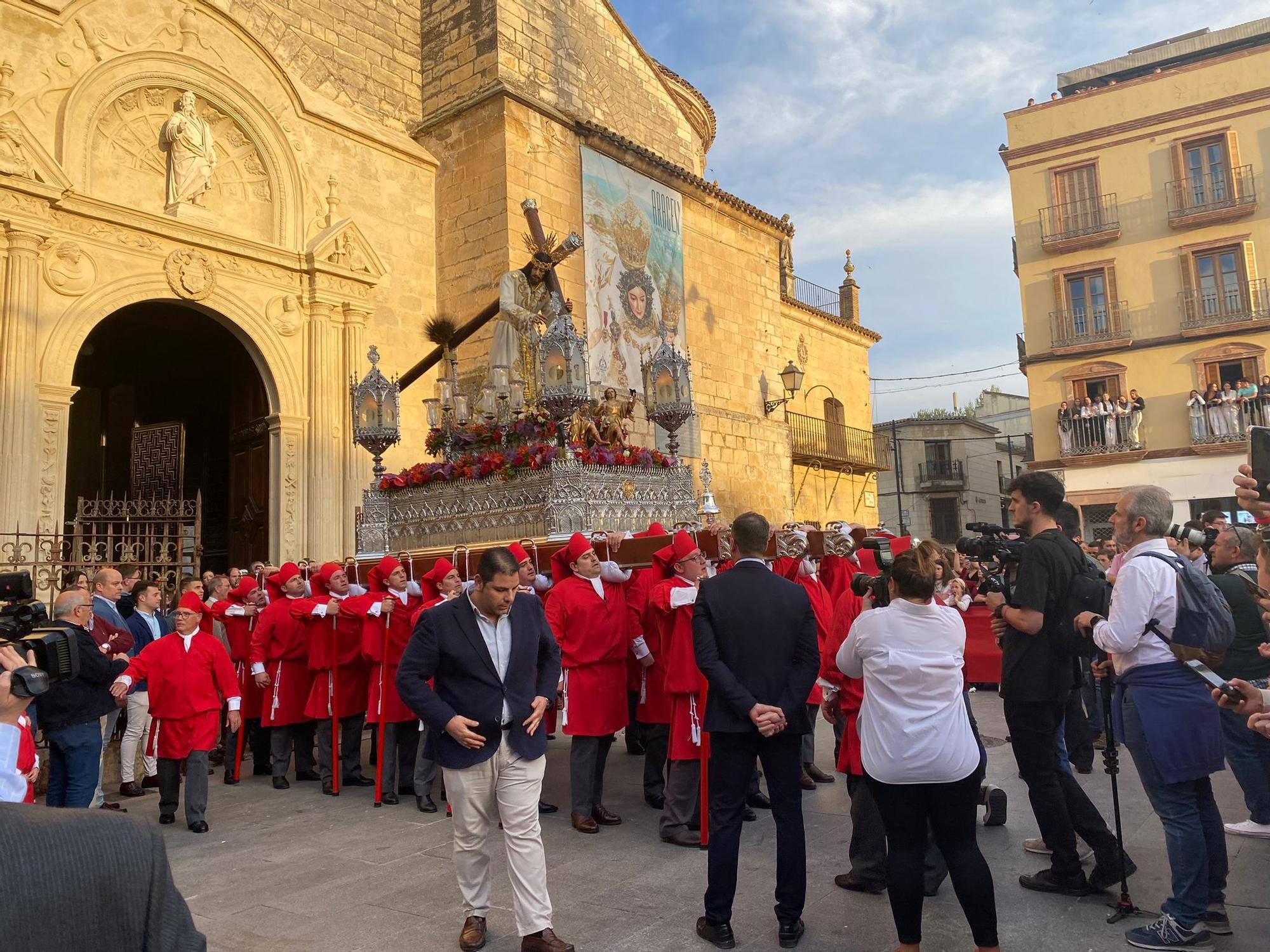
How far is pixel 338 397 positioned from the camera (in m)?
13.9

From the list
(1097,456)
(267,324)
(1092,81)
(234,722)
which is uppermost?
(1092,81)

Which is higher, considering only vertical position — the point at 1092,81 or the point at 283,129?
the point at 1092,81

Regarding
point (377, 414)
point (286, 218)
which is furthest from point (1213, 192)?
point (377, 414)

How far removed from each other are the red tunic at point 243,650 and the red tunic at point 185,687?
5.31 ft

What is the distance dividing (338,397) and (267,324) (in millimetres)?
1439

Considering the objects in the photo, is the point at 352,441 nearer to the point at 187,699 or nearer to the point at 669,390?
the point at 669,390

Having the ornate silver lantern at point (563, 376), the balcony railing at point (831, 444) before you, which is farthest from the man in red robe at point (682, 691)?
the balcony railing at point (831, 444)

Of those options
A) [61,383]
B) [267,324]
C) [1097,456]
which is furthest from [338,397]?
[1097,456]

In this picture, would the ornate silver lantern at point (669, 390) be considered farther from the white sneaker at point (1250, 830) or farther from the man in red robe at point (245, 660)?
the white sneaker at point (1250, 830)

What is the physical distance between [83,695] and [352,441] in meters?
8.68

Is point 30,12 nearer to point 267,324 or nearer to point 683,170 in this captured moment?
point 267,324

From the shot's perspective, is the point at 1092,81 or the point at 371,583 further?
the point at 1092,81

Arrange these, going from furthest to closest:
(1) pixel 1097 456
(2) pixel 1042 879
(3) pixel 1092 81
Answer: (3) pixel 1092 81
(1) pixel 1097 456
(2) pixel 1042 879

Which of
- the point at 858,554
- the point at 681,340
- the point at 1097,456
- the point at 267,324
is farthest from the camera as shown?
the point at 1097,456
